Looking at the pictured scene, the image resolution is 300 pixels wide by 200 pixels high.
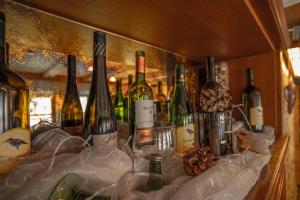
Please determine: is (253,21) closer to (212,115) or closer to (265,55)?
(212,115)

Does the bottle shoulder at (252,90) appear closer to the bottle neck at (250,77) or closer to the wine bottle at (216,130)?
the bottle neck at (250,77)

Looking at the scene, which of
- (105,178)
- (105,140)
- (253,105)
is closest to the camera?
(105,178)

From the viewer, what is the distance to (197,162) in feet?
1.08

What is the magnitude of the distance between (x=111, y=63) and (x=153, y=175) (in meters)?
0.44

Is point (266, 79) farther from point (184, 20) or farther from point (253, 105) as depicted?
point (184, 20)

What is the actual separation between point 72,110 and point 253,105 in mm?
712

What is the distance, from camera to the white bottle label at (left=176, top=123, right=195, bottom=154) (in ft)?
1.58

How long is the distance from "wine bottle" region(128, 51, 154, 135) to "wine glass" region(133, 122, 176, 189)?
0.02m

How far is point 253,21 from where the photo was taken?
21.9 inches

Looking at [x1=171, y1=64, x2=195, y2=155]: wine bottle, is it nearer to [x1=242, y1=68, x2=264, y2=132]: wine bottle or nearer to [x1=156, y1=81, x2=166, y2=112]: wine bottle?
[x1=156, y1=81, x2=166, y2=112]: wine bottle

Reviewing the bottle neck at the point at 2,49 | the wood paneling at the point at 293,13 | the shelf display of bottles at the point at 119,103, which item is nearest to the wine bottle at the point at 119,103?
the shelf display of bottles at the point at 119,103

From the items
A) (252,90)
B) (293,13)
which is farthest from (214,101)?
(293,13)

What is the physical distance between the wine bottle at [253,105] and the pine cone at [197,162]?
0.53 meters

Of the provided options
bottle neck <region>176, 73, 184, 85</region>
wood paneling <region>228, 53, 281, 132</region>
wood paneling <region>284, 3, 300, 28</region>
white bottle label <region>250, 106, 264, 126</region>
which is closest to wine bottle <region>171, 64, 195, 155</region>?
bottle neck <region>176, 73, 184, 85</region>
